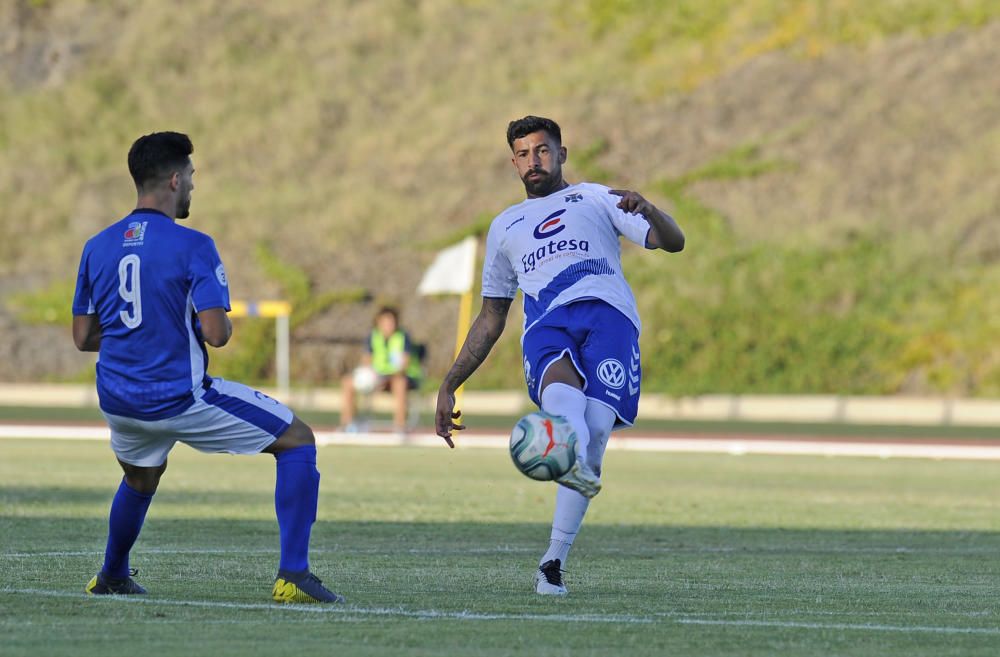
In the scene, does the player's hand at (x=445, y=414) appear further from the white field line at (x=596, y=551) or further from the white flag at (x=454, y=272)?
the white flag at (x=454, y=272)

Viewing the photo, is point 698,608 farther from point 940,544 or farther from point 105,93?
point 105,93

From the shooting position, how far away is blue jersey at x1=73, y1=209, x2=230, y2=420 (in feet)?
25.3

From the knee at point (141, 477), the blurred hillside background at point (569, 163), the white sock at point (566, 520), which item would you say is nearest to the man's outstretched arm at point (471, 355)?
the white sock at point (566, 520)

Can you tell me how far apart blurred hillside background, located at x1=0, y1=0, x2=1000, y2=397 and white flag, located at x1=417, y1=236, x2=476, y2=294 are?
7.22m

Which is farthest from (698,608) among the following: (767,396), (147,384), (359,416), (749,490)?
(767,396)

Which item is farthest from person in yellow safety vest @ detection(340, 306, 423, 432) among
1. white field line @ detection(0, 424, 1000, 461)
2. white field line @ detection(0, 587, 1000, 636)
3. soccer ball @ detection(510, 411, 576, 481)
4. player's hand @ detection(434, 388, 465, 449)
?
white field line @ detection(0, 587, 1000, 636)

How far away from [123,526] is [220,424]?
659mm

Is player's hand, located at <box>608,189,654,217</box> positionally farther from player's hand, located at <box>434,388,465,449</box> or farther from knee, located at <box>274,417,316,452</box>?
knee, located at <box>274,417,316,452</box>

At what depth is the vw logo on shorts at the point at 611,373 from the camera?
873 cm

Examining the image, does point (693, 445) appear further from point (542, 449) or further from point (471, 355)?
point (542, 449)

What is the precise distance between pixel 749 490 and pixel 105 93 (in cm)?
4113

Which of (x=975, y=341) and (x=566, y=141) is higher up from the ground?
(x=566, y=141)

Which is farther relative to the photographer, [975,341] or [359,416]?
[975,341]

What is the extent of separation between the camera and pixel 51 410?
114 feet
